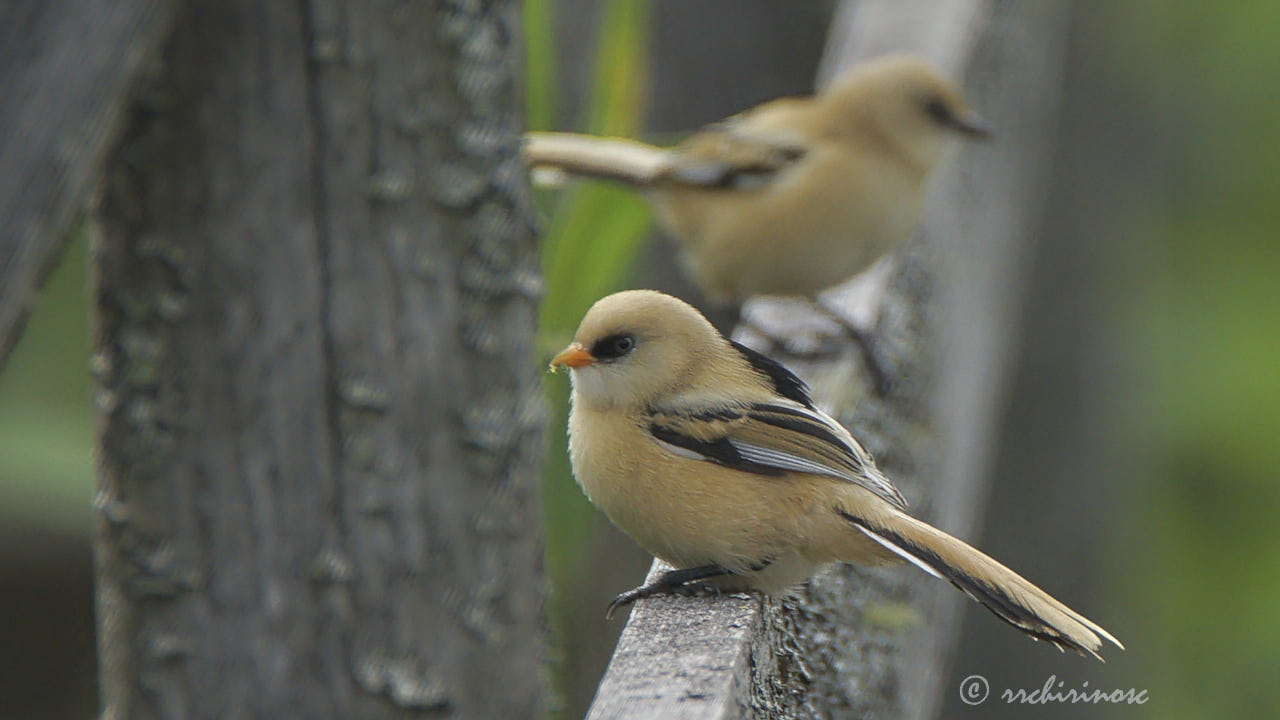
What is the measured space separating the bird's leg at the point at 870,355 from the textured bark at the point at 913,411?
0.03 meters

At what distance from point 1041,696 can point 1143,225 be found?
81.3 inches

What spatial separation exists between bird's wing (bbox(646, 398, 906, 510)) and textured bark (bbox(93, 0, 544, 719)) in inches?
12.7

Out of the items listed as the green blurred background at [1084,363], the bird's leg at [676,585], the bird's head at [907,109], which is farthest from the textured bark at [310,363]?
the bird's head at [907,109]

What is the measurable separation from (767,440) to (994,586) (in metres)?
0.47

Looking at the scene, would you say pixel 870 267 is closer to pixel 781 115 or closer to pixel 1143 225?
pixel 781 115

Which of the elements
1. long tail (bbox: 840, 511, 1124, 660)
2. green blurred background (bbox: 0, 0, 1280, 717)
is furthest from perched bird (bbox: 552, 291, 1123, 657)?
green blurred background (bbox: 0, 0, 1280, 717)

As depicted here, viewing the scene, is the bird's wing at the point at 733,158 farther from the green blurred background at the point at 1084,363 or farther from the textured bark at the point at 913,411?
the textured bark at the point at 913,411

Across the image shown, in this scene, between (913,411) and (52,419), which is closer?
(913,411)

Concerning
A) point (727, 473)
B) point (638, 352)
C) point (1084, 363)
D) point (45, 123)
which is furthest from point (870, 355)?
point (1084, 363)

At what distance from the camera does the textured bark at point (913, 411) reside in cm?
165

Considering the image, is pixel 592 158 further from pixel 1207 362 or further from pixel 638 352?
pixel 1207 362

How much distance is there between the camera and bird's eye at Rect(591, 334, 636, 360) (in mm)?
2264

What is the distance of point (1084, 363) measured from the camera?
503cm

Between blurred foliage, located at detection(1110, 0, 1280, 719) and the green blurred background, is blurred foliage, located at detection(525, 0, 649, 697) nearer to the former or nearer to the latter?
the green blurred background
